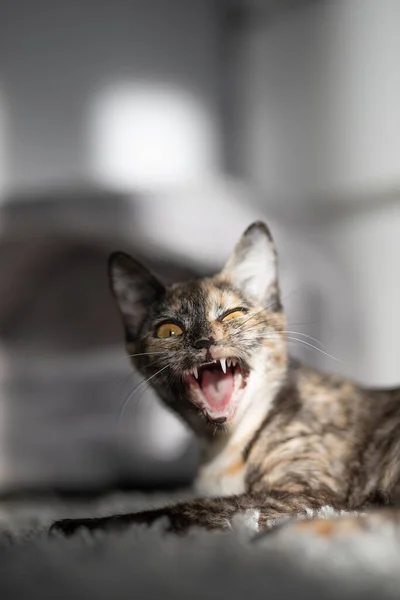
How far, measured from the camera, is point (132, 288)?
1.30 metres

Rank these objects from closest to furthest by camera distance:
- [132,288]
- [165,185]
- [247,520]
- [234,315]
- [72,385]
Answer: [247,520] < [234,315] < [132,288] < [72,385] < [165,185]

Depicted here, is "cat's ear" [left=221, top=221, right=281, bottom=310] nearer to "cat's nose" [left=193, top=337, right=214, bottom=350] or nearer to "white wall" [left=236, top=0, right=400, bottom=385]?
"cat's nose" [left=193, top=337, right=214, bottom=350]

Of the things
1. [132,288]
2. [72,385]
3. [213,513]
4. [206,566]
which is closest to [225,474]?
[213,513]

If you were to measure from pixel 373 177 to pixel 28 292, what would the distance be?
1108 mm

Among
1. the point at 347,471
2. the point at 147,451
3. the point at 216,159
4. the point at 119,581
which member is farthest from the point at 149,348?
the point at 216,159

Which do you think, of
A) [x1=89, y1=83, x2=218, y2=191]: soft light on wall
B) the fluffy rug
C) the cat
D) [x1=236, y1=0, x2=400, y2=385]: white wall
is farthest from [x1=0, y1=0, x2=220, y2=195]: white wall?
the fluffy rug

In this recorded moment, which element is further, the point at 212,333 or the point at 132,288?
the point at 132,288

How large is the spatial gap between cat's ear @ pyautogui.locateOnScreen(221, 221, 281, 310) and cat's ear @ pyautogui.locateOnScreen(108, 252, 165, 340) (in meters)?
0.14

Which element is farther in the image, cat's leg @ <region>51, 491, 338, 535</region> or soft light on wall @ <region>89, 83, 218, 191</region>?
soft light on wall @ <region>89, 83, 218, 191</region>

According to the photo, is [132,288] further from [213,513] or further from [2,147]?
[2,147]

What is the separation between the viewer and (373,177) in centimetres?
215

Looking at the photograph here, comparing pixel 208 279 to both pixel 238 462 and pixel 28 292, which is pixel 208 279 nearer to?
pixel 238 462

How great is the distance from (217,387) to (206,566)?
0.46 metres

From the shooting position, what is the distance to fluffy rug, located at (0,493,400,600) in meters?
0.64
